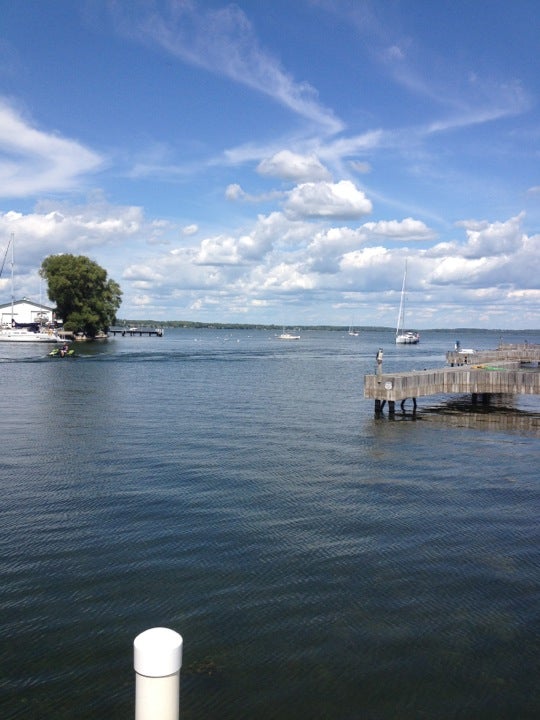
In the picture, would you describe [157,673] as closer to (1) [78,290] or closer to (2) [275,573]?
(2) [275,573]

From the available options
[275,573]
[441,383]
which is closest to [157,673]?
[275,573]

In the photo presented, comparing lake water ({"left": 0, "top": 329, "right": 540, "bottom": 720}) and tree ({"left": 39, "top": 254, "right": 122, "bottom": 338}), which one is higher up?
tree ({"left": 39, "top": 254, "right": 122, "bottom": 338})

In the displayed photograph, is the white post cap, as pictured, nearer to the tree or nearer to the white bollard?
the white bollard

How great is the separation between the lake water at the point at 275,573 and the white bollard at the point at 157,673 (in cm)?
344

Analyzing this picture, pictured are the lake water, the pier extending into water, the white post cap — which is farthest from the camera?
the pier extending into water

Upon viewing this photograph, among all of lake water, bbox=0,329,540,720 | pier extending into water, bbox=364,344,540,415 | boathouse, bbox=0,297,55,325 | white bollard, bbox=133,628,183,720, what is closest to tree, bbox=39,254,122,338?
boathouse, bbox=0,297,55,325

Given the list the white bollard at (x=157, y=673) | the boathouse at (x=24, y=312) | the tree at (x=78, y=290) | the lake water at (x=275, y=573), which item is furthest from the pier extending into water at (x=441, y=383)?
the boathouse at (x=24, y=312)

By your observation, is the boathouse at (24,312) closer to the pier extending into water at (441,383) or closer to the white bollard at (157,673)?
the pier extending into water at (441,383)

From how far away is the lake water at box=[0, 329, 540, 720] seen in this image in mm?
8016

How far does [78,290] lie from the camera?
5118 inches

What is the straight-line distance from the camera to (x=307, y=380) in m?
57.3

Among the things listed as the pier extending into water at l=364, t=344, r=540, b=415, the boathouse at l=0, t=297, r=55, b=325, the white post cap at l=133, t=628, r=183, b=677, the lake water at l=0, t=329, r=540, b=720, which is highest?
the boathouse at l=0, t=297, r=55, b=325

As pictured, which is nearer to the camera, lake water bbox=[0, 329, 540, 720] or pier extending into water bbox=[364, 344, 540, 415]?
lake water bbox=[0, 329, 540, 720]

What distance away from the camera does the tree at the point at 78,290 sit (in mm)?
128250
